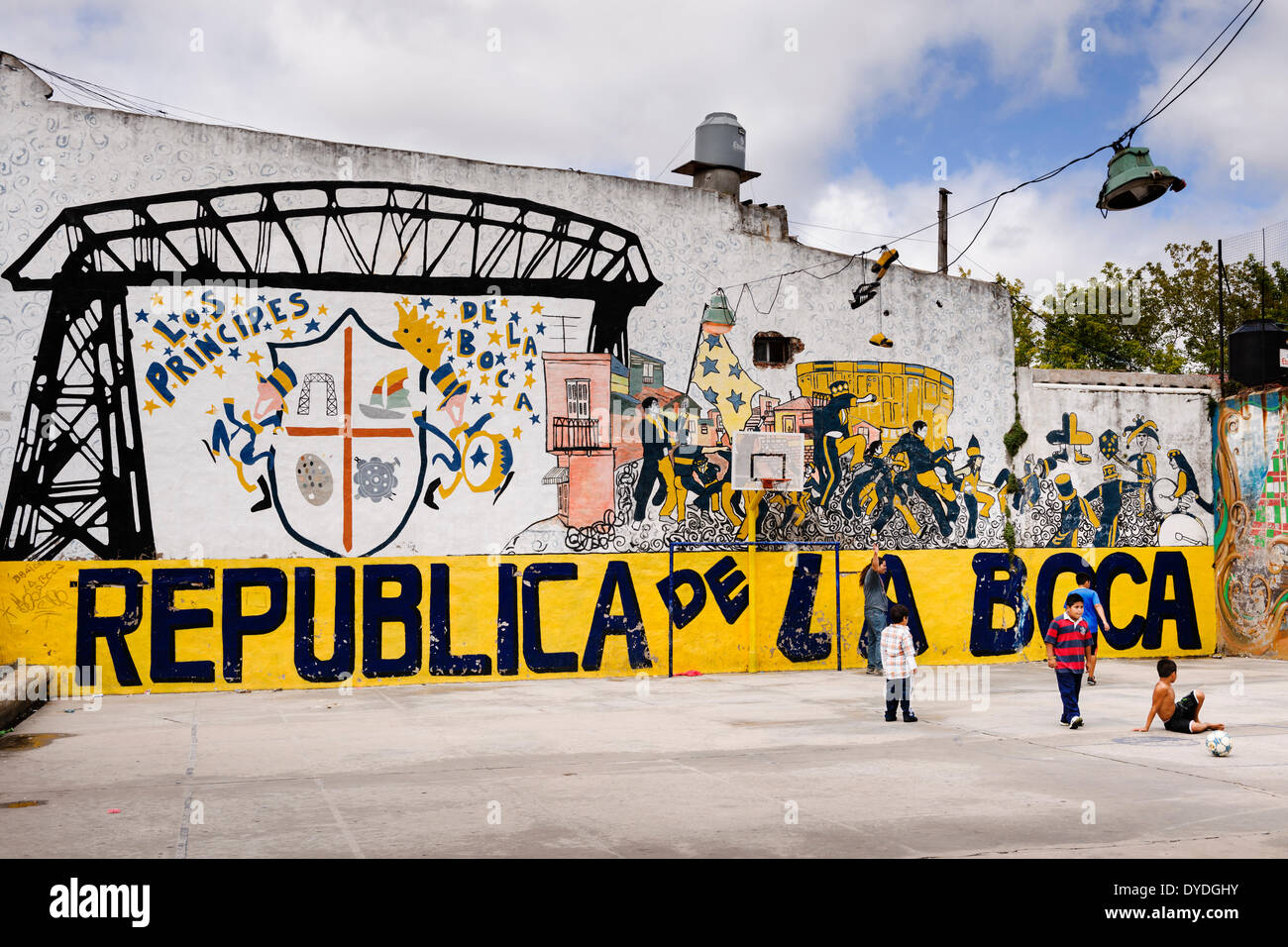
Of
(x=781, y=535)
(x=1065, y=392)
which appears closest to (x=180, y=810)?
(x=781, y=535)

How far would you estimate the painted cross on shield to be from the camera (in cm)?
1611

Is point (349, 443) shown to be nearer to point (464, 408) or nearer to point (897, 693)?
point (464, 408)

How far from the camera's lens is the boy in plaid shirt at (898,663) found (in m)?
11.9

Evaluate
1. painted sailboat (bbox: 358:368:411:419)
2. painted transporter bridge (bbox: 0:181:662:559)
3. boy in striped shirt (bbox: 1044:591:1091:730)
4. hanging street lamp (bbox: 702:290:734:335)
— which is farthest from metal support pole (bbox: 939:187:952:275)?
boy in striped shirt (bbox: 1044:591:1091:730)

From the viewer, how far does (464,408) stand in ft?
55.3

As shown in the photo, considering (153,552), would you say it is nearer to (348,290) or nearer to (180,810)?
(348,290)

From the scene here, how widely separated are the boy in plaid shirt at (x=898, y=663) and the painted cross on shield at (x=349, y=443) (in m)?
7.51

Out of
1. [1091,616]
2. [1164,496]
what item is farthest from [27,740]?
[1164,496]

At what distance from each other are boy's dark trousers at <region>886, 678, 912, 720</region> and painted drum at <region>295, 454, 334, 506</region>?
8299 millimetres

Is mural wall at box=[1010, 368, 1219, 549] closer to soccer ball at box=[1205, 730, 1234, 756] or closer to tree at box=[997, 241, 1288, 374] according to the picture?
soccer ball at box=[1205, 730, 1234, 756]

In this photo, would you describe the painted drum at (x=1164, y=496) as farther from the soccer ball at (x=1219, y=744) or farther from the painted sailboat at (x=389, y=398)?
the painted sailboat at (x=389, y=398)

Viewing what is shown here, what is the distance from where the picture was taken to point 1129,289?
43.3 m

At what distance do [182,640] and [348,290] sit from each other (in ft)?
17.4

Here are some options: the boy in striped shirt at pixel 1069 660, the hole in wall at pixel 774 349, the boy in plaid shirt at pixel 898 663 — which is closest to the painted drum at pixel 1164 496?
the hole in wall at pixel 774 349
